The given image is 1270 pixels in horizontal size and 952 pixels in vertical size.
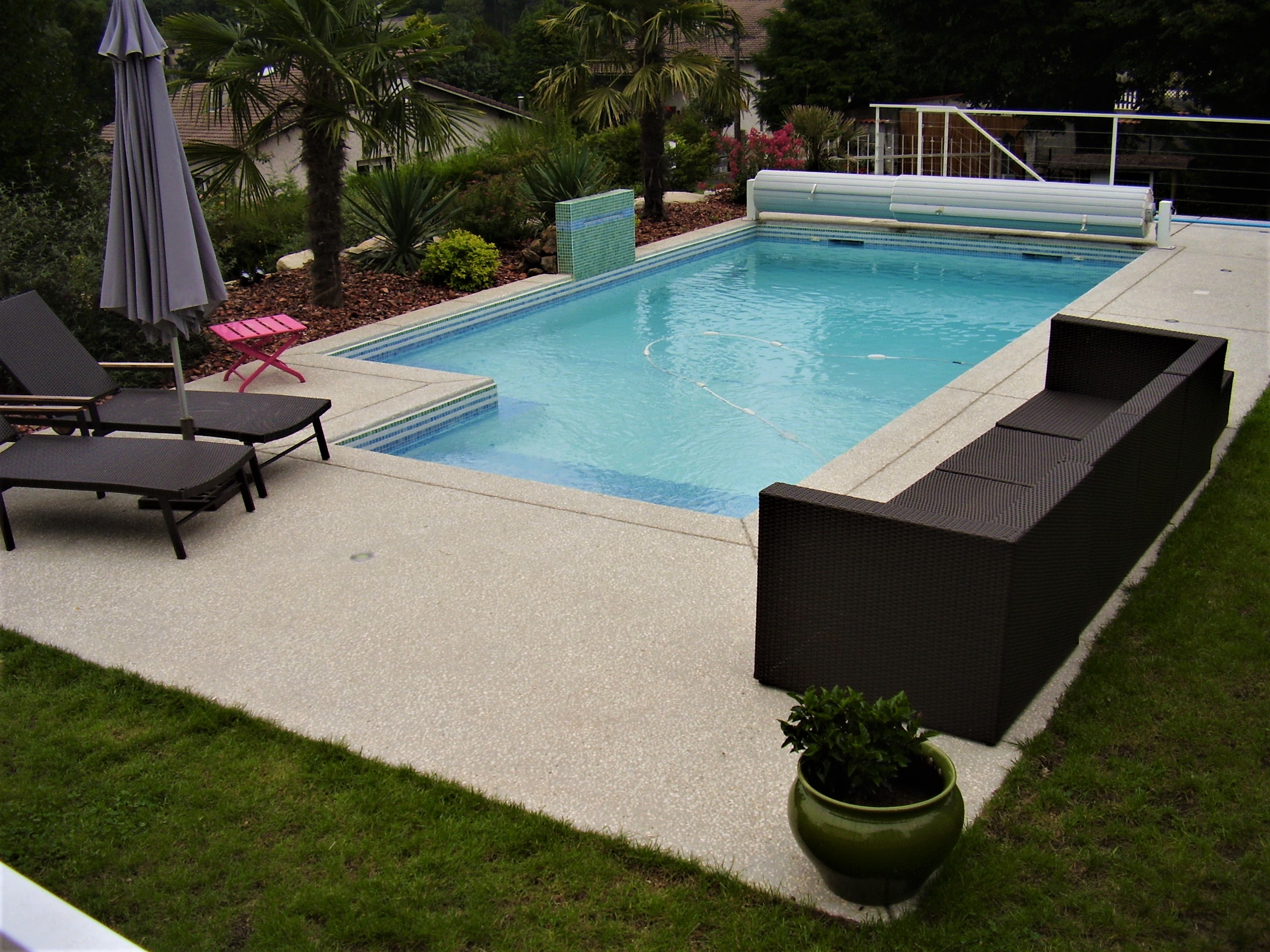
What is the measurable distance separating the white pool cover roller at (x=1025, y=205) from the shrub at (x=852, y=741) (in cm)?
1120

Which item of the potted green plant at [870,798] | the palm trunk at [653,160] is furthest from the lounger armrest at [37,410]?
the palm trunk at [653,160]

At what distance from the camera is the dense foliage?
75.2 feet

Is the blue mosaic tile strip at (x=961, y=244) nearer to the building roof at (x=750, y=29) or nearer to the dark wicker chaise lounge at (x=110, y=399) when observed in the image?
the dark wicker chaise lounge at (x=110, y=399)

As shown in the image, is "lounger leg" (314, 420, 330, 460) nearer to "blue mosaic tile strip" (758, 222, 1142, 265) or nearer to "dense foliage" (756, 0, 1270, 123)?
"blue mosaic tile strip" (758, 222, 1142, 265)

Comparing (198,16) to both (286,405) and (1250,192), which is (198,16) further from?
(1250,192)

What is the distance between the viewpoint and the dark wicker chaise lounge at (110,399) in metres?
6.11

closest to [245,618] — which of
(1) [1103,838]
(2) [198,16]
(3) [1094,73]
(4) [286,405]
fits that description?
(4) [286,405]

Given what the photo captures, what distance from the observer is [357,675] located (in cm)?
435

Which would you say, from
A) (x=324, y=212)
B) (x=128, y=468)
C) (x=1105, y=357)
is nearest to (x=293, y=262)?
(x=324, y=212)

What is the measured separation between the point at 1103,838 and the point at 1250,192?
78.4 ft

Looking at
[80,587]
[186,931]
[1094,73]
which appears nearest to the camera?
[186,931]

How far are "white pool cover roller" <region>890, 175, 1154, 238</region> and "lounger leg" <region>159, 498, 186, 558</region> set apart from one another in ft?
35.6

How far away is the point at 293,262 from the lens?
12.4 meters

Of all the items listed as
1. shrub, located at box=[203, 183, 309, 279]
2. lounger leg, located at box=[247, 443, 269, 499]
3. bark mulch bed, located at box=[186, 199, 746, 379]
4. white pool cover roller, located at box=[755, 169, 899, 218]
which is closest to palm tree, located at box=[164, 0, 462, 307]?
bark mulch bed, located at box=[186, 199, 746, 379]
